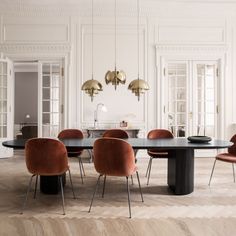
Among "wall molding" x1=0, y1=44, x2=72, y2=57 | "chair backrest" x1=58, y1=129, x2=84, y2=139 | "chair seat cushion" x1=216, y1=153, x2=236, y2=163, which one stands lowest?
"chair seat cushion" x1=216, y1=153, x2=236, y2=163

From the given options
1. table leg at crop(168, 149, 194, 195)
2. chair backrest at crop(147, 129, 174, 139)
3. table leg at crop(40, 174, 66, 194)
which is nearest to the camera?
table leg at crop(168, 149, 194, 195)

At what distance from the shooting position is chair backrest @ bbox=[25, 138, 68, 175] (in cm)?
329

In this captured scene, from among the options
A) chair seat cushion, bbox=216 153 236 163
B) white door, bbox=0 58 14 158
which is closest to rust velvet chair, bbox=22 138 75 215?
chair seat cushion, bbox=216 153 236 163

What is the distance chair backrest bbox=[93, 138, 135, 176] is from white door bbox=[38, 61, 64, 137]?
153 inches

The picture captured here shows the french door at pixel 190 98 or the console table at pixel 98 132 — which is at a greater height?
the french door at pixel 190 98

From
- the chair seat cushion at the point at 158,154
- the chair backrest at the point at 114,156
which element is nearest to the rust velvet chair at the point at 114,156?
the chair backrest at the point at 114,156

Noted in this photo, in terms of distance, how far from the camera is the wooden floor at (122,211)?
2809 millimetres

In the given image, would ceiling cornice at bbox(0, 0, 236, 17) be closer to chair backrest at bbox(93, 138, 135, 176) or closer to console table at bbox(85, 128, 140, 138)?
console table at bbox(85, 128, 140, 138)

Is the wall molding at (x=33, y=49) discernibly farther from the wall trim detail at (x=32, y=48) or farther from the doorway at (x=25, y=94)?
the doorway at (x=25, y=94)

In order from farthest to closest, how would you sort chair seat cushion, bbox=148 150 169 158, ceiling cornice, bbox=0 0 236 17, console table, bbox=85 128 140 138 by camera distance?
1. ceiling cornice, bbox=0 0 236 17
2. console table, bbox=85 128 140 138
3. chair seat cushion, bbox=148 150 169 158

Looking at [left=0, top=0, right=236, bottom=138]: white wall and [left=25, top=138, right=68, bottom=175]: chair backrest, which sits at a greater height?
[left=0, top=0, right=236, bottom=138]: white wall

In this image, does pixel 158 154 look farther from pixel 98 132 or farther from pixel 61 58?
pixel 61 58

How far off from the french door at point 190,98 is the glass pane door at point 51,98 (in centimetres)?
257

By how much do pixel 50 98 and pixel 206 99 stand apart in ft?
12.3
